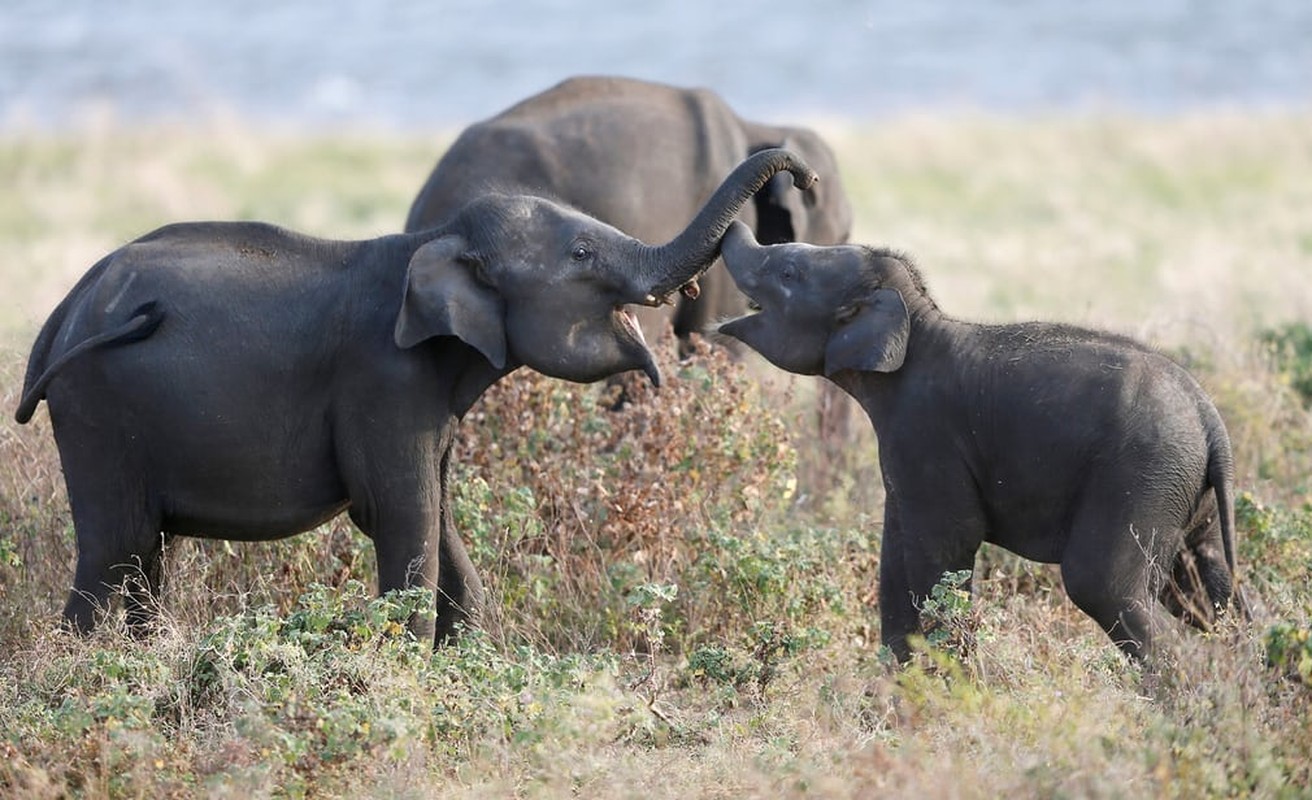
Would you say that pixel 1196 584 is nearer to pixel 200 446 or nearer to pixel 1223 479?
pixel 1223 479

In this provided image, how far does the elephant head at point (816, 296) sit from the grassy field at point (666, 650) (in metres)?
0.93

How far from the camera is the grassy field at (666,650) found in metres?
6.14

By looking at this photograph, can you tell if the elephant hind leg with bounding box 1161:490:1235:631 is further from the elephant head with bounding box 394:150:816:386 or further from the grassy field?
the elephant head with bounding box 394:150:816:386

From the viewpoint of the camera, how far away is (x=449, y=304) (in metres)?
7.09

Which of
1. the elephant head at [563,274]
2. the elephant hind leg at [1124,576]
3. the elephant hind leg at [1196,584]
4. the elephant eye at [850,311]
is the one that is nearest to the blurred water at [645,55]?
the elephant head at [563,274]

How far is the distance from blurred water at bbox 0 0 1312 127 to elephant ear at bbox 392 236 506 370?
78.0ft

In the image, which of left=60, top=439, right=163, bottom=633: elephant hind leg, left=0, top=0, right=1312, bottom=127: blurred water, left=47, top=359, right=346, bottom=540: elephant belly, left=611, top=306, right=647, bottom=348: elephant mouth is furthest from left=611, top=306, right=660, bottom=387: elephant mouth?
left=0, top=0, right=1312, bottom=127: blurred water

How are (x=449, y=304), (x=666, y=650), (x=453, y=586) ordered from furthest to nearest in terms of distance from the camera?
1. (x=666, y=650)
2. (x=453, y=586)
3. (x=449, y=304)

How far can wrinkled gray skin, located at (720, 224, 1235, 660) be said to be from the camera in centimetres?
719

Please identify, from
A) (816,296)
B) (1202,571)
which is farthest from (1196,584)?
(816,296)

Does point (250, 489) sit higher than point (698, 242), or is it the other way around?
point (698, 242)

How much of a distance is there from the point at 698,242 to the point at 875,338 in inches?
29.2

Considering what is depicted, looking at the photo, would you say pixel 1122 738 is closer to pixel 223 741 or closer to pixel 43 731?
pixel 223 741

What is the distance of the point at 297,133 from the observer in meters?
29.2
